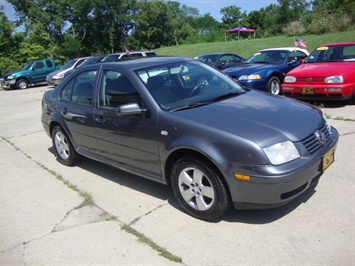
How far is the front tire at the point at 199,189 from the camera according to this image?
3.16 meters

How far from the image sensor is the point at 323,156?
3197mm

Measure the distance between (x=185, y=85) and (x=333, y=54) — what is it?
6.12m

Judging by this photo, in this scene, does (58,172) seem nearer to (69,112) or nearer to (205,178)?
(69,112)

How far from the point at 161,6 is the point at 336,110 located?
54411mm

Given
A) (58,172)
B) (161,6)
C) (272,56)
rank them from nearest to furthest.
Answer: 1. (58,172)
2. (272,56)
3. (161,6)

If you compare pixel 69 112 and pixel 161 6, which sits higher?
pixel 161 6

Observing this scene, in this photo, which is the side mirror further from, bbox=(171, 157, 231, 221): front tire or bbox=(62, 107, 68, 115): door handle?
bbox=(62, 107, 68, 115): door handle

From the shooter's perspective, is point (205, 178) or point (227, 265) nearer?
point (227, 265)

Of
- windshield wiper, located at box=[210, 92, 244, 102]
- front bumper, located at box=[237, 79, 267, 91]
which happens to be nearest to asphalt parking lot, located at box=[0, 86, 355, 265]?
windshield wiper, located at box=[210, 92, 244, 102]

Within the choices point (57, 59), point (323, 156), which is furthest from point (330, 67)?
point (57, 59)

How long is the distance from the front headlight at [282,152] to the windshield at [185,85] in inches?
41.3

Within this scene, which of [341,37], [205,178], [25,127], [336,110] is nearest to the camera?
[205,178]

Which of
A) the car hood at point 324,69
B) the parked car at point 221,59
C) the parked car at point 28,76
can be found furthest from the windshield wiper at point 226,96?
the parked car at point 28,76

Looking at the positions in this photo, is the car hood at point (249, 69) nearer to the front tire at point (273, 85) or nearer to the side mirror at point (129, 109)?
the front tire at point (273, 85)
